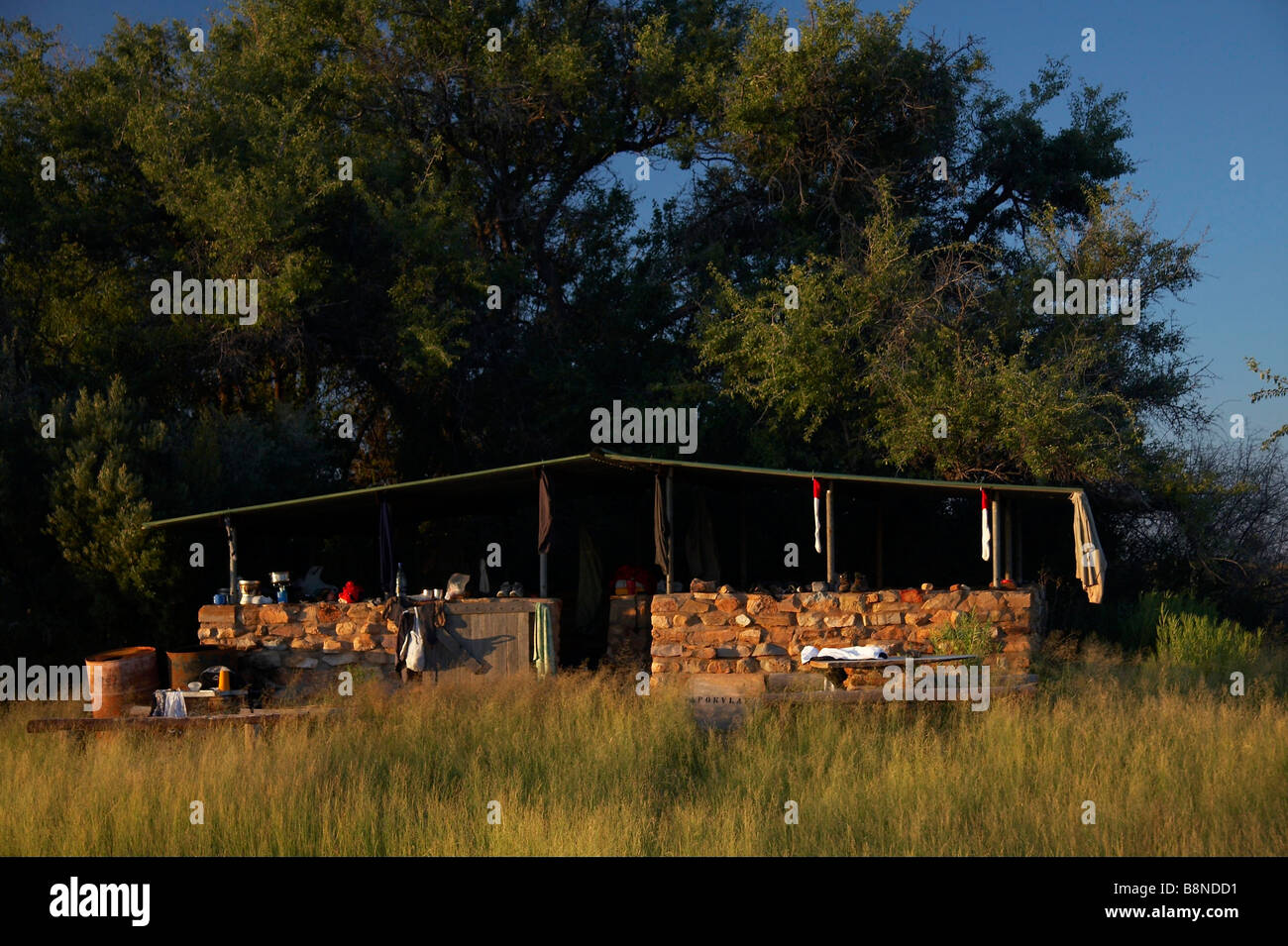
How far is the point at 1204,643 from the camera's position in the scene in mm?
15844

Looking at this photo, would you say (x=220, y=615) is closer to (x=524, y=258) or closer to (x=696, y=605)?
(x=696, y=605)

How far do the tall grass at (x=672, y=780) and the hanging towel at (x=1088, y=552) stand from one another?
119 centimetres

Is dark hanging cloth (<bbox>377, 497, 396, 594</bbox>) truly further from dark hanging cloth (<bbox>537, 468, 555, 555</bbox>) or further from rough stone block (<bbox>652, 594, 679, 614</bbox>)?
rough stone block (<bbox>652, 594, 679, 614</bbox>)

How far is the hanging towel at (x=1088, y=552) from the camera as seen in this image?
44.4ft

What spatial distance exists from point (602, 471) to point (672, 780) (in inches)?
237

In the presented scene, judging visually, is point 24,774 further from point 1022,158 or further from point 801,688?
point 1022,158

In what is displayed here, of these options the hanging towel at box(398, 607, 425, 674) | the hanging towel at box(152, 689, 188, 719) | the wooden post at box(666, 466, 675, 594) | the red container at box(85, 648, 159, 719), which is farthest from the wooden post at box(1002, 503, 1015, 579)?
the red container at box(85, 648, 159, 719)

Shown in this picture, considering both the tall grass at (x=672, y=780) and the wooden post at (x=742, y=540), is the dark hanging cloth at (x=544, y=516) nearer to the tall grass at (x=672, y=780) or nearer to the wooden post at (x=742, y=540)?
the tall grass at (x=672, y=780)

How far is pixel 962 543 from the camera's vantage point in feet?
67.9

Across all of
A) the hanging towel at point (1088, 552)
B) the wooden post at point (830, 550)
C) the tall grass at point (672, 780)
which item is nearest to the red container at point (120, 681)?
the tall grass at point (672, 780)

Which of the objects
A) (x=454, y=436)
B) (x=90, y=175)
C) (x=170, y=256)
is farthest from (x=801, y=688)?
(x=90, y=175)

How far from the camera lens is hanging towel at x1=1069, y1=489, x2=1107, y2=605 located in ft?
44.4

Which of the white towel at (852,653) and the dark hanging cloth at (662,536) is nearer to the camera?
the white towel at (852,653)
